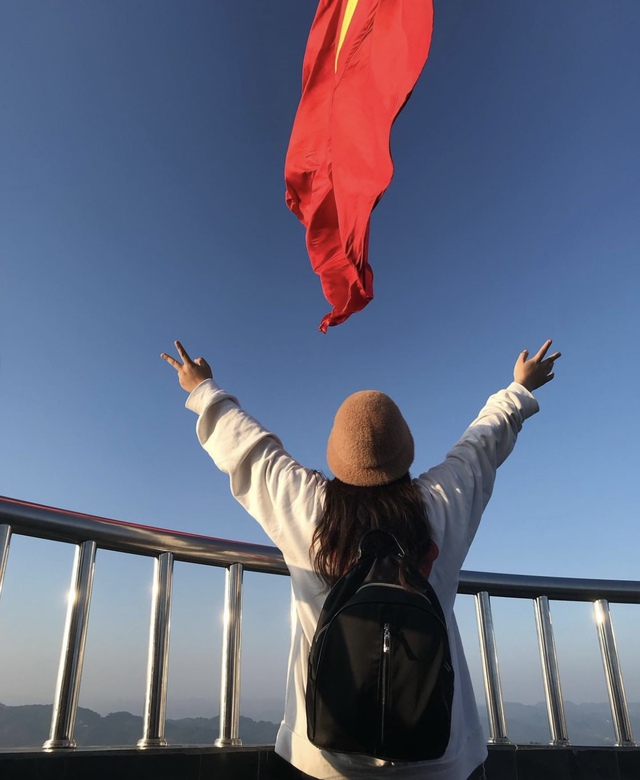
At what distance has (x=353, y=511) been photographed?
1532mm

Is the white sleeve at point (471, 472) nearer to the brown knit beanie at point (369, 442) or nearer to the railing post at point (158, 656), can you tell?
the brown knit beanie at point (369, 442)

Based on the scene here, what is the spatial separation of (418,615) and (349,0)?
492 cm

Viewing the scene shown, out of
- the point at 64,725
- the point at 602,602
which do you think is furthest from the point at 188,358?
the point at 602,602

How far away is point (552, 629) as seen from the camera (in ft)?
10.4

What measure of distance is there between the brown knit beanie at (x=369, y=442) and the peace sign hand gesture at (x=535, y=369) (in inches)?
27.1

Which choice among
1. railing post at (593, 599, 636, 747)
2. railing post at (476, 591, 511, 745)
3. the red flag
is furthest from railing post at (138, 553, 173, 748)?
railing post at (593, 599, 636, 747)

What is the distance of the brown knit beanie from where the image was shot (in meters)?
1.58

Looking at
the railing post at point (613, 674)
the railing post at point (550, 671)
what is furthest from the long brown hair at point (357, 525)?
the railing post at point (613, 674)

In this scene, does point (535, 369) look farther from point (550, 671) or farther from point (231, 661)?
point (550, 671)

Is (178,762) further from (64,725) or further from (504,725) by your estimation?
(504,725)

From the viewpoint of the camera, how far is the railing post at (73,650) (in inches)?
84.3

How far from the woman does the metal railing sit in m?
0.97

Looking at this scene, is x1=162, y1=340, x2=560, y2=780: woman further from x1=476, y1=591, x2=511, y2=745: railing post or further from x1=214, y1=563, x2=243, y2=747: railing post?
x1=476, y1=591, x2=511, y2=745: railing post

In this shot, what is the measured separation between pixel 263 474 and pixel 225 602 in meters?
1.29
